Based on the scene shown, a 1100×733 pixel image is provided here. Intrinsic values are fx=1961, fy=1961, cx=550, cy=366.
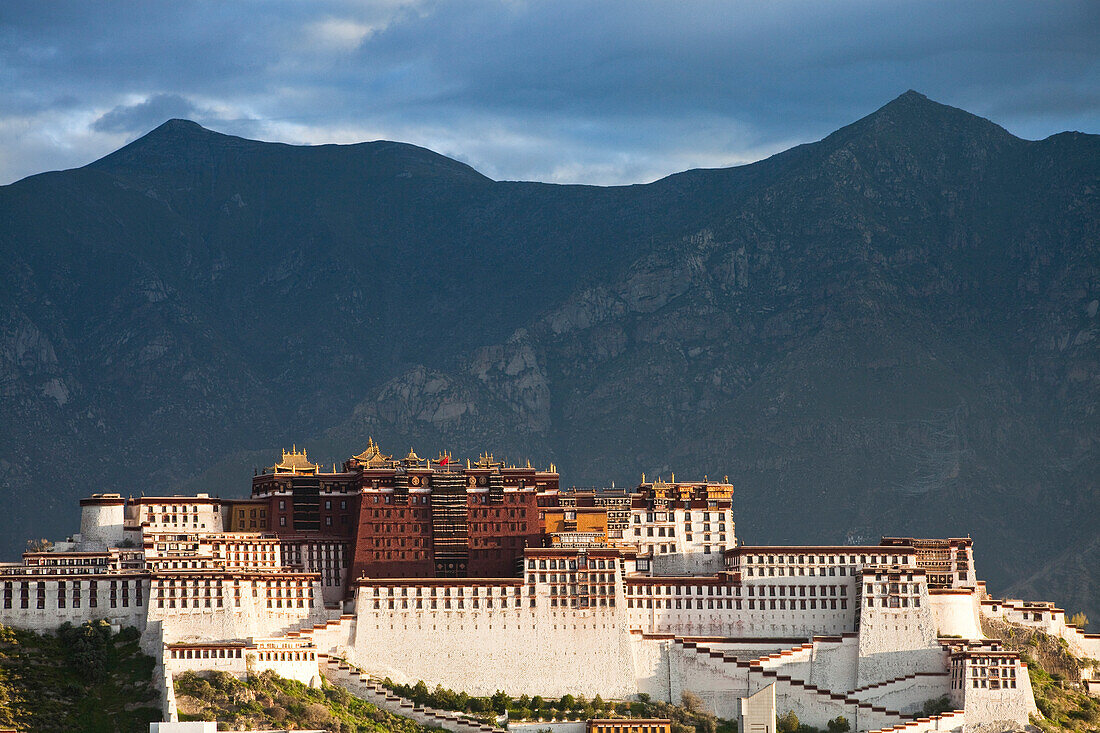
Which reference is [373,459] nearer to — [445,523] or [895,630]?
[445,523]

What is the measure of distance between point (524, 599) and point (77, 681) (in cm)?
4042

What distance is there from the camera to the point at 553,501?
18850cm

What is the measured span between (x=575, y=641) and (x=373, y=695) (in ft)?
63.3

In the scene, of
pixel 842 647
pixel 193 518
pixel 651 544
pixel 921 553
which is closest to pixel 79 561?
pixel 193 518

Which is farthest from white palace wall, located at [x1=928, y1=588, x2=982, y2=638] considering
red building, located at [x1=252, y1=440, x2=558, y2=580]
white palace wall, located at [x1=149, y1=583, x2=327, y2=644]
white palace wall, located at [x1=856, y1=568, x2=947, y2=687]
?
white palace wall, located at [x1=149, y1=583, x2=327, y2=644]

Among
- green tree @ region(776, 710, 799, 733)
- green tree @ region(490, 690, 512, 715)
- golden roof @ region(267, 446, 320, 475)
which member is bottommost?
green tree @ region(776, 710, 799, 733)

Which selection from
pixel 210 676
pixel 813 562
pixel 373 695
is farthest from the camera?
pixel 813 562

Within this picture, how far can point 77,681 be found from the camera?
152m

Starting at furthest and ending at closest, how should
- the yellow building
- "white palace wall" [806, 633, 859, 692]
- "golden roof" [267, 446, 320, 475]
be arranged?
"golden roof" [267, 446, 320, 475], the yellow building, "white palace wall" [806, 633, 859, 692]

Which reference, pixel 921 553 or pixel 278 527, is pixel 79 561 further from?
pixel 921 553

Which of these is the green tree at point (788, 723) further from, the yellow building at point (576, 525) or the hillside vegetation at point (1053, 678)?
the yellow building at point (576, 525)

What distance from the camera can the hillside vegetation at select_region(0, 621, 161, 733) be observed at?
146500 mm

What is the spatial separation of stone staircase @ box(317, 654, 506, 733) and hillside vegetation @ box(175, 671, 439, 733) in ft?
11.7

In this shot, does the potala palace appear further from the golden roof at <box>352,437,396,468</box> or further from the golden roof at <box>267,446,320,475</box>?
the golden roof at <box>267,446,320,475</box>
